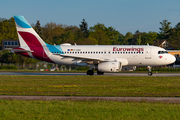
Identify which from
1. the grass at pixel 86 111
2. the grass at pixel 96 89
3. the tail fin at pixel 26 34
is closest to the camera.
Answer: the grass at pixel 86 111

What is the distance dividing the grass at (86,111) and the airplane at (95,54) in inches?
912

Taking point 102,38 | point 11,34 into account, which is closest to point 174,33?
point 102,38

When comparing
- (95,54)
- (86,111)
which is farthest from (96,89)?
(95,54)

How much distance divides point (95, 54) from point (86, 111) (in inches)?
1084

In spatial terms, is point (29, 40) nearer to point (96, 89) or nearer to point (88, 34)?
point (96, 89)

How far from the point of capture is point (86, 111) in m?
11.7

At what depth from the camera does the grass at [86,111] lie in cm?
1074

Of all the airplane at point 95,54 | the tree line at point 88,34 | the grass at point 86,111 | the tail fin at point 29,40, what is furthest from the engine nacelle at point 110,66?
the tree line at point 88,34

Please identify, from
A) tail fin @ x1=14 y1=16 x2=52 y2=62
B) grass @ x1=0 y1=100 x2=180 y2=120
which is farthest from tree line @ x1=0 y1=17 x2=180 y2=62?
grass @ x1=0 y1=100 x2=180 y2=120

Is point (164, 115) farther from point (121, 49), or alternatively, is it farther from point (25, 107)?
point (121, 49)

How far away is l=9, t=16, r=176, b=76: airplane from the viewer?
37.5 meters

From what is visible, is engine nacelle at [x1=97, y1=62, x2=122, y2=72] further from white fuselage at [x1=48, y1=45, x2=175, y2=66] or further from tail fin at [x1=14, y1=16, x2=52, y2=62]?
tail fin at [x1=14, y1=16, x2=52, y2=62]

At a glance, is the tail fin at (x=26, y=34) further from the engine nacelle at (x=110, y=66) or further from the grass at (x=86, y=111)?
the grass at (x=86, y=111)

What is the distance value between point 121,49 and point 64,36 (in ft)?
281
